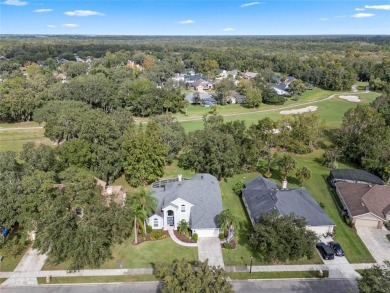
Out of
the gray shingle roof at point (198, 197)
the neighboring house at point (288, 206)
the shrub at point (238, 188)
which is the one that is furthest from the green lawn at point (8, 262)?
the shrub at point (238, 188)

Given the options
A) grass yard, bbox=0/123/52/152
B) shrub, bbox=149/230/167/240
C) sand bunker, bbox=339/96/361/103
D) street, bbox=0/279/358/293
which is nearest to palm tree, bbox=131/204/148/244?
shrub, bbox=149/230/167/240

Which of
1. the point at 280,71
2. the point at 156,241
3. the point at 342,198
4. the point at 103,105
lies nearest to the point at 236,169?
the point at 342,198

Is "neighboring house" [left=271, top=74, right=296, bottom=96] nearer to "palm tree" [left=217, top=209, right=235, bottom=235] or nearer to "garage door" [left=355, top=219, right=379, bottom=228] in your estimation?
"garage door" [left=355, top=219, right=379, bottom=228]

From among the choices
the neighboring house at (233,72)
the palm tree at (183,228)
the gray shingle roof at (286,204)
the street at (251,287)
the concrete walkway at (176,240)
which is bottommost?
the street at (251,287)

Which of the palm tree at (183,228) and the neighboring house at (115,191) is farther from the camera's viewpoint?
the neighboring house at (115,191)

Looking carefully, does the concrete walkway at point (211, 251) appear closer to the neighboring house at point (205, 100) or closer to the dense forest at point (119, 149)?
the dense forest at point (119, 149)

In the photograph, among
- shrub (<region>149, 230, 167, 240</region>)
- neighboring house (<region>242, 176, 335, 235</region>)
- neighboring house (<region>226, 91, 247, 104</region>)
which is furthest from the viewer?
neighboring house (<region>226, 91, 247, 104</region>)

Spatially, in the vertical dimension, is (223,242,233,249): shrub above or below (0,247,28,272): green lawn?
above

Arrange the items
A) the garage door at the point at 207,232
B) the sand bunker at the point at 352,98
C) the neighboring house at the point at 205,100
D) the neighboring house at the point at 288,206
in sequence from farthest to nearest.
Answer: the sand bunker at the point at 352,98, the neighboring house at the point at 205,100, the neighboring house at the point at 288,206, the garage door at the point at 207,232
